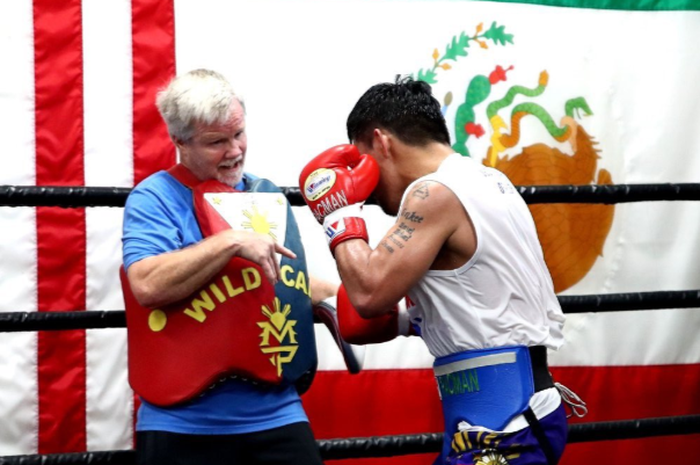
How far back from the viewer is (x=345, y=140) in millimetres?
2896

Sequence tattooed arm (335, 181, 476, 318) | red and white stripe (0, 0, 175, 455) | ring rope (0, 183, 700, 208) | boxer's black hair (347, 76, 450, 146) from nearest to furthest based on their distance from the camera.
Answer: tattooed arm (335, 181, 476, 318)
boxer's black hair (347, 76, 450, 146)
ring rope (0, 183, 700, 208)
red and white stripe (0, 0, 175, 455)

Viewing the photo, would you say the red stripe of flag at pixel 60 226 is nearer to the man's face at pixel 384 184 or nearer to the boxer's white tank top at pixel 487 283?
the man's face at pixel 384 184

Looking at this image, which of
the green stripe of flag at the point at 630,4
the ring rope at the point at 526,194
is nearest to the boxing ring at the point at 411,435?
the ring rope at the point at 526,194

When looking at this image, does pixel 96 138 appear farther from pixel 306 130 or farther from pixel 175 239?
pixel 175 239

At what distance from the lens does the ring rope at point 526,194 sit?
7.17 feet

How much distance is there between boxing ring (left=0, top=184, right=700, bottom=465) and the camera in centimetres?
219

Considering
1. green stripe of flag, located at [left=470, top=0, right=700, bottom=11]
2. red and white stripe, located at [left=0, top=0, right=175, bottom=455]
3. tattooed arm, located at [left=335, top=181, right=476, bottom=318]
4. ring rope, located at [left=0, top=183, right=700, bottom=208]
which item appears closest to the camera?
tattooed arm, located at [left=335, top=181, right=476, bottom=318]

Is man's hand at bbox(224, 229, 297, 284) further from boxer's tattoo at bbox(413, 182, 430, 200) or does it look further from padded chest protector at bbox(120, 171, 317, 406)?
boxer's tattoo at bbox(413, 182, 430, 200)

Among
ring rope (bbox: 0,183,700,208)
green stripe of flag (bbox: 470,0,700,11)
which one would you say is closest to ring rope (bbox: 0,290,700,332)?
ring rope (bbox: 0,183,700,208)

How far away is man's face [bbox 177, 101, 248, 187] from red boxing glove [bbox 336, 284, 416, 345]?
1.07 feet

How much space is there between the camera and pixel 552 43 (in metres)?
3.11

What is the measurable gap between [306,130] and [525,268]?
1151 mm

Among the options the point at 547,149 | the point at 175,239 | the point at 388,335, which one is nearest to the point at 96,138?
the point at 175,239

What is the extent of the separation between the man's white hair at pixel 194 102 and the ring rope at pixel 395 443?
728mm
